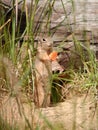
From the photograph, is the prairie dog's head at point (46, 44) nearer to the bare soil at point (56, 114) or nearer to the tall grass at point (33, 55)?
the tall grass at point (33, 55)

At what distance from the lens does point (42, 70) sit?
2.77m

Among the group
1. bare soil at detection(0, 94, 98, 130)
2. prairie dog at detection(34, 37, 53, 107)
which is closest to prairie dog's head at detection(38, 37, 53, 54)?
prairie dog at detection(34, 37, 53, 107)

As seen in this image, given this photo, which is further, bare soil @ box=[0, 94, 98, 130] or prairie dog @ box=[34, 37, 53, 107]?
prairie dog @ box=[34, 37, 53, 107]

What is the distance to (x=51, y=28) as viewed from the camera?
11.0 ft

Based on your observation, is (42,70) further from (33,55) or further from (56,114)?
(56,114)

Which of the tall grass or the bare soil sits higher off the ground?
the tall grass

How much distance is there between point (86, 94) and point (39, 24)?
66 cm

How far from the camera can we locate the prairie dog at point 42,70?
2754 millimetres

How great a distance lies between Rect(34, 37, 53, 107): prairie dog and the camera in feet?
9.04

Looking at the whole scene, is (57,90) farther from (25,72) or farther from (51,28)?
(51,28)

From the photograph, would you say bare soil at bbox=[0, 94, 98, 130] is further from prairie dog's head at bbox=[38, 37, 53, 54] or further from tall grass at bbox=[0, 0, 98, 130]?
prairie dog's head at bbox=[38, 37, 53, 54]

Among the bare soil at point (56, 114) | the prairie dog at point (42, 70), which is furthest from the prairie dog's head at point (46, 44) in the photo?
the bare soil at point (56, 114)

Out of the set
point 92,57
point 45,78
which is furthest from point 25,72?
point 92,57

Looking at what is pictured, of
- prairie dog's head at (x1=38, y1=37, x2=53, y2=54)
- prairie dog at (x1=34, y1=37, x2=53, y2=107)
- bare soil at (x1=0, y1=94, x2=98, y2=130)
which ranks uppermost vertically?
prairie dog's head at (x1=38, y1=37, x2=53, y2=54)
